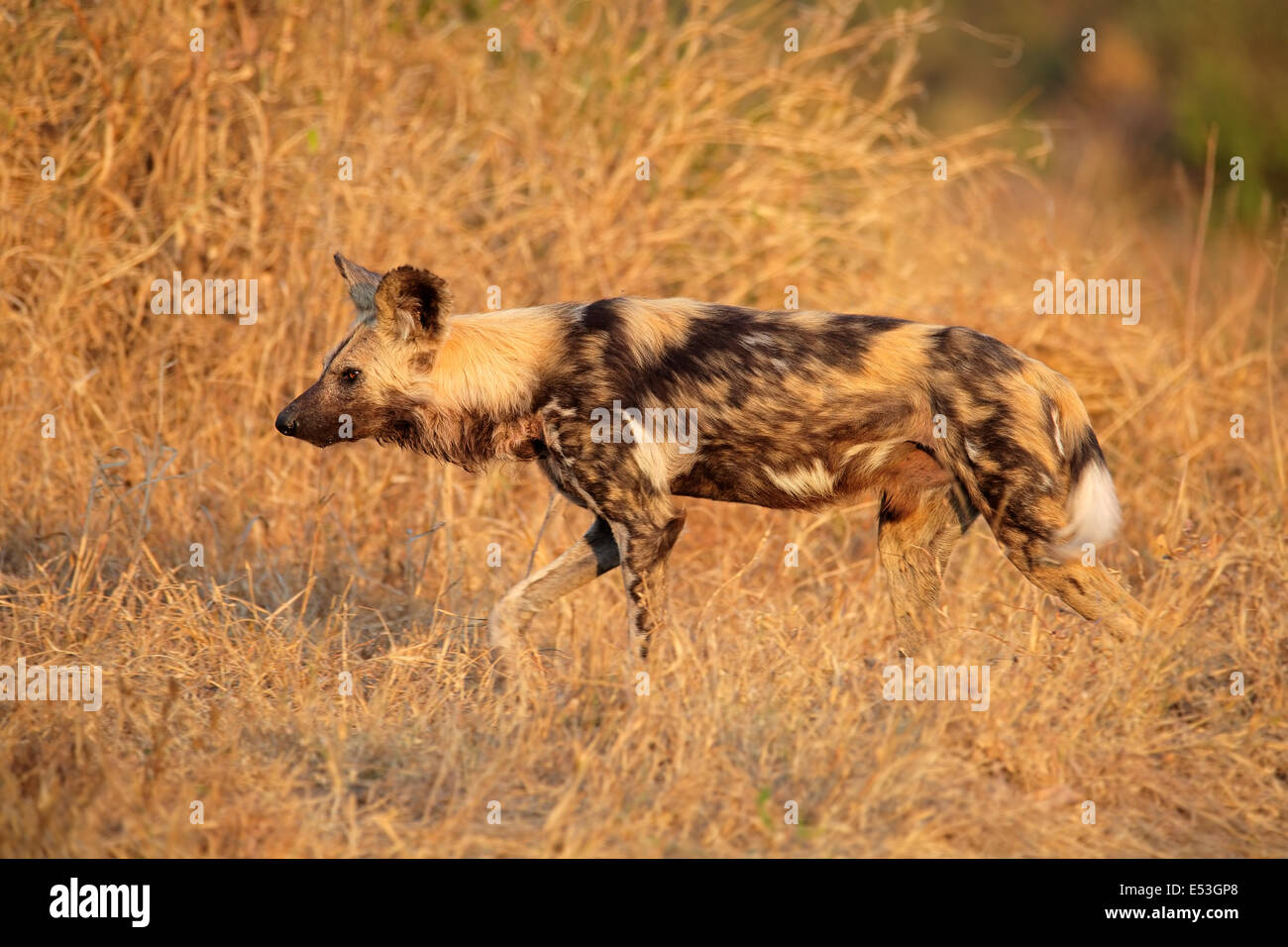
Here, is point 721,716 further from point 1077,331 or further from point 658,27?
point 658,27

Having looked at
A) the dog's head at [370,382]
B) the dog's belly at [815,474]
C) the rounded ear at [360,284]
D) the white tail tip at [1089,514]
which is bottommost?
the white tail tip at [1089,514]

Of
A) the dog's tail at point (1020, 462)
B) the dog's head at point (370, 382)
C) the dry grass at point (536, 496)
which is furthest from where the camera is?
the dog's head at point (370, 382)

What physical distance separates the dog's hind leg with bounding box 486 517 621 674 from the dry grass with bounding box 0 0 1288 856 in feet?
0.50

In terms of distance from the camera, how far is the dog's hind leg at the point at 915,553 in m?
4.29

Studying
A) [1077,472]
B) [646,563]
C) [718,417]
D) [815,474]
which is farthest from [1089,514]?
[646,563]

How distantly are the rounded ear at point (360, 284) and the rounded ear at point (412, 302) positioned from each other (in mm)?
147

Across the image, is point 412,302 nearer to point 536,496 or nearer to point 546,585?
point 546,585

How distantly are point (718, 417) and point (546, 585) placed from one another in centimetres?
76

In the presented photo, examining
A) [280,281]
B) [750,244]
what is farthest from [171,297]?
[750,244]

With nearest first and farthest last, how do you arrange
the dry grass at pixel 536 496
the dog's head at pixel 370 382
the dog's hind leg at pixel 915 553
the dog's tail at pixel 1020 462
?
1. the dry grass at pixel 536 496
2. the dog's tail at pixel 1020 462
3. the dog's head at pixel 370 382
4. the dog's hind leg at pixel 915 553

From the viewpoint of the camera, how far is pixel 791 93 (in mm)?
7012

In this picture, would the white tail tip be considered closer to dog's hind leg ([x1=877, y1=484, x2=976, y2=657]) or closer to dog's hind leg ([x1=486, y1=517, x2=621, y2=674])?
dog's hind leg ([x1=877, y1=484, x2=976, y2=657])

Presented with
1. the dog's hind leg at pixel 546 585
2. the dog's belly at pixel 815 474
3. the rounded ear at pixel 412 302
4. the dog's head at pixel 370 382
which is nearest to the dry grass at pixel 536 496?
the dog's hind leg at pixel 546 585

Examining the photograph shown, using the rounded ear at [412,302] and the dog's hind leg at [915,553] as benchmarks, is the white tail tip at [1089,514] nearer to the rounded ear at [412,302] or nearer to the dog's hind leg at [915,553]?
the dog's hind leg at [915,553]
